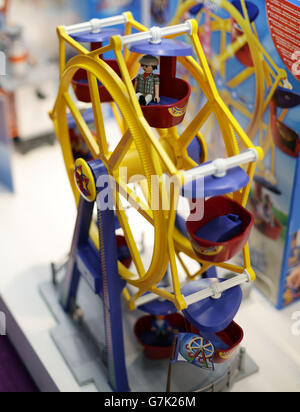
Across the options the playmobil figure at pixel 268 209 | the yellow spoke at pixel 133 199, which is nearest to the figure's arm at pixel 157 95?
the yellow spoke at pixel 133 199

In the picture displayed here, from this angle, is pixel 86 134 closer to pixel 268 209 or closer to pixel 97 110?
pixel 97 110

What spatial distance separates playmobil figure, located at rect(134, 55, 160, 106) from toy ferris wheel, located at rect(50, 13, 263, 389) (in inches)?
2.0

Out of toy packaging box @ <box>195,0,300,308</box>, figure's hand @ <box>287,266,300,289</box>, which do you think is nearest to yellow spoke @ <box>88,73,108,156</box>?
toy packaging box @ <box>195,0,300,308</box>

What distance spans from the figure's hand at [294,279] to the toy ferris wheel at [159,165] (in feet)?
1.91

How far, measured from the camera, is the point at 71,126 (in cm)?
240

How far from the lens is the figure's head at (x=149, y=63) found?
182 centimetres

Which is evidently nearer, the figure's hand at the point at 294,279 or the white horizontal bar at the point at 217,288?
the white horizontal bar at the point at 217,288

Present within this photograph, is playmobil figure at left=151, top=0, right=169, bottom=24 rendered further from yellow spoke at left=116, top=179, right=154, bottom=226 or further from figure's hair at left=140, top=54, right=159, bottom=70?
yellow spoke at left=116, top=179, right=154, bottom=226

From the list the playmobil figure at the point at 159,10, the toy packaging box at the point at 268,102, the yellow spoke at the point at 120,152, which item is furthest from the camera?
the playmobil figure at the point at 159,10

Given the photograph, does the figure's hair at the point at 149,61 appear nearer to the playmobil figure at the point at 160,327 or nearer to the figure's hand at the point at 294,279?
the playmobil figure at the point at 160,327

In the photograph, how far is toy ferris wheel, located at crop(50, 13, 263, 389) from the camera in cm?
163

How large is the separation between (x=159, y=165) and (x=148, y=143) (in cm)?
7

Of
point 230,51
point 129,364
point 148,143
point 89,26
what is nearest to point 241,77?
point 230,51

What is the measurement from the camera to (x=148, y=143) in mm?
1674
